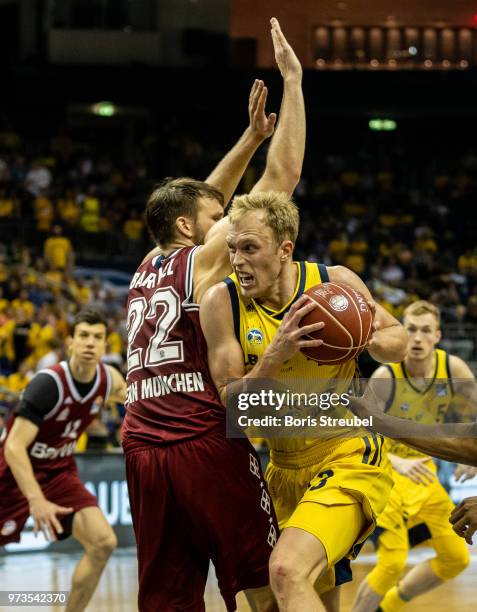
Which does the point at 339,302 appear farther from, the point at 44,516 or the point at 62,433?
the point at 62,433

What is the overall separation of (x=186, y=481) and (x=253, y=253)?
2.99 ft

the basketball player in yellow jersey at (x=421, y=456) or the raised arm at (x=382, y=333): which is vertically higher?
the raised arm at (x=382, y=333)

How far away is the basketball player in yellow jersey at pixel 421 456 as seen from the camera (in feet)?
21.3

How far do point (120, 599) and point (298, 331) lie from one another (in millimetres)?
3937

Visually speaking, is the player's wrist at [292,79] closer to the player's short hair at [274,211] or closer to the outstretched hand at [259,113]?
the outstretched hand at [259,113]

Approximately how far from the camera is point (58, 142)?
24.0 m

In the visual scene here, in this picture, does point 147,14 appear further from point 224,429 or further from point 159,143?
point 224,429

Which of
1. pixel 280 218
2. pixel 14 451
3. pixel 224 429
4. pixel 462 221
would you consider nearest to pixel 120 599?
pixel 14 451

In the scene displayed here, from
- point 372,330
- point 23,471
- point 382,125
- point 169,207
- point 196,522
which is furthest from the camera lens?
point 382,125

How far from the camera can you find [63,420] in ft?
21.4

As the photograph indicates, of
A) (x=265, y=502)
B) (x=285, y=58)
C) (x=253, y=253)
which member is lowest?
(x=265, y=502)

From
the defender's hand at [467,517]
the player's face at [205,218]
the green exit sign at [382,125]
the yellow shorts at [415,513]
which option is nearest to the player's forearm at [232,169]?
the player's face at [205,218]

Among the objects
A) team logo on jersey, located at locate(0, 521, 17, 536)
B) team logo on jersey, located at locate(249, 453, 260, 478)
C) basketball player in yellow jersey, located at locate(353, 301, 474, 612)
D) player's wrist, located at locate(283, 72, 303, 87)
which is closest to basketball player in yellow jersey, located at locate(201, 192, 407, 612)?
team logo on jersey, located at locate(249, 453, 260, 478)

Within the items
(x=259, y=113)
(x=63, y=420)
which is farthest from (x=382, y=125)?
(x=259, y=113)
